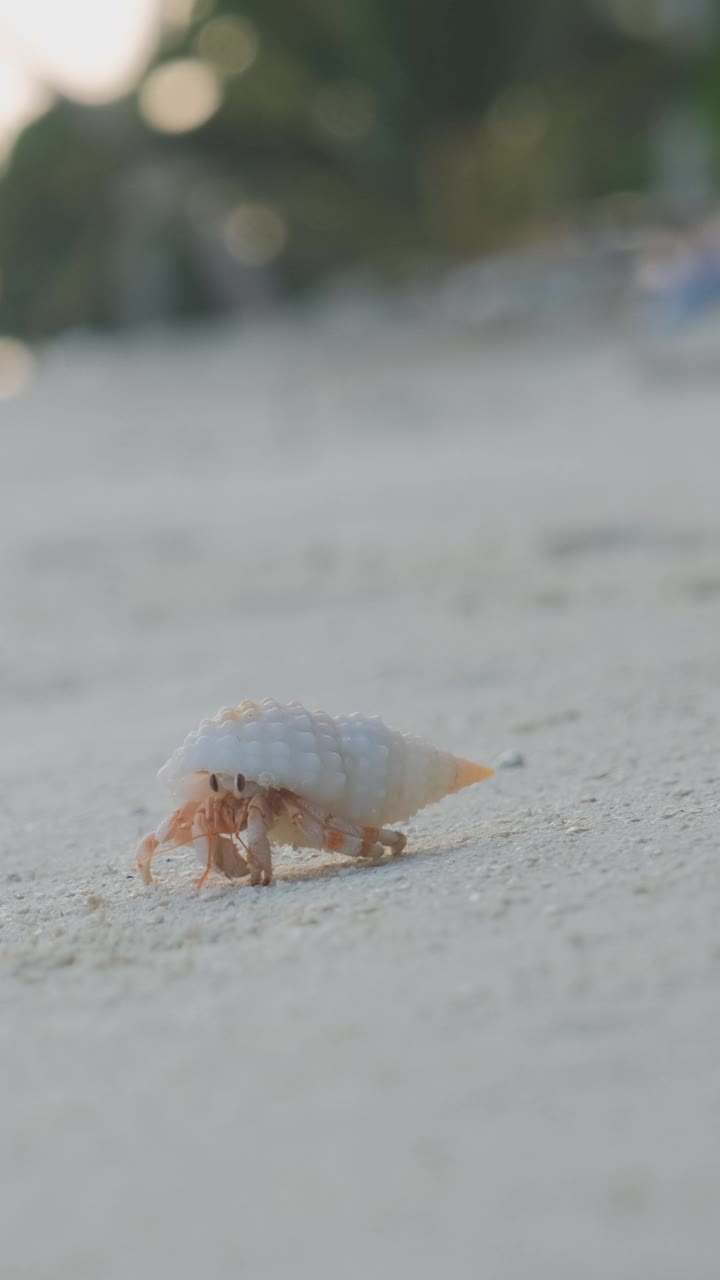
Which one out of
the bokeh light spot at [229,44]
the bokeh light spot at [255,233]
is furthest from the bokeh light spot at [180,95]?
the bokeh light spot at [255,233]

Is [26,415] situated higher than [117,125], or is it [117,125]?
[117,125]

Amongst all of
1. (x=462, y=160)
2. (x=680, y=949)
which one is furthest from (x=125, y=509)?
(x=462, y=160)

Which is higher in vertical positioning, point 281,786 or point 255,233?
point 255,233

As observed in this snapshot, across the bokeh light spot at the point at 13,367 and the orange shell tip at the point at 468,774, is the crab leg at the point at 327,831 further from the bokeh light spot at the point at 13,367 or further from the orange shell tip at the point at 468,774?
the bokeh light spot at the point at 13,367

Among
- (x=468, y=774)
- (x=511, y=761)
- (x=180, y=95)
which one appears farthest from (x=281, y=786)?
(x=180, y=95)

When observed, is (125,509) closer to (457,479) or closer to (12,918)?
(457,479)

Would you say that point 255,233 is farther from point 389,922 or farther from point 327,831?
point 389,922
